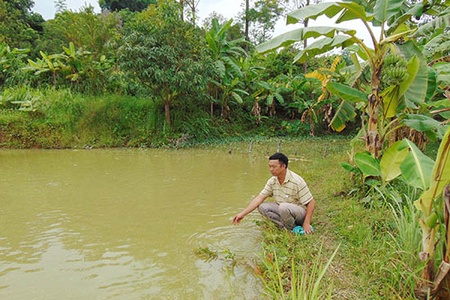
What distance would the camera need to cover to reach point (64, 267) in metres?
3.60

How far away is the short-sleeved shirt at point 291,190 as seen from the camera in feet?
13.4

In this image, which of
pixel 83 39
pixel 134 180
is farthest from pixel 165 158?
pixel 83 39

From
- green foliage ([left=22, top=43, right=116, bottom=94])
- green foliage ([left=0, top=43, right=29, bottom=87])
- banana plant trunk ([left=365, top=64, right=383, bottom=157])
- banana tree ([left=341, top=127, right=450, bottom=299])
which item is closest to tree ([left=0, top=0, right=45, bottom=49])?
green foliage ([left=0, top=43, right=29, bottom=87])

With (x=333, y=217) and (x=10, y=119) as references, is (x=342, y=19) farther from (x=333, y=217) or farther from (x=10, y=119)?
(x=10, y=119)

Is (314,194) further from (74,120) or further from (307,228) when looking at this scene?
(74,120)

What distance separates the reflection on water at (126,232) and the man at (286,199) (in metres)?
A: 0.43

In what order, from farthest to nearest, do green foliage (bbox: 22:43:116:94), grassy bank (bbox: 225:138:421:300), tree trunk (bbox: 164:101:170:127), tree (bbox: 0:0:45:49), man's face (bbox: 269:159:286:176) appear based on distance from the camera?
tree (bbox: 0:0:45:49)
green foliage (bbox: 22:43:116:94)
tree trunk (bbox: 164:101:170:127)
man's face (bbox: 269:159:286:176)
grassy bank (bbox: 225:138:421:300)

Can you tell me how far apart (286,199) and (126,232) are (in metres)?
2.04

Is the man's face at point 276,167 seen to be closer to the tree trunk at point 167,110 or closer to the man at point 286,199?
the man at point 286,199

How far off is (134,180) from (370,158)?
16.0ft

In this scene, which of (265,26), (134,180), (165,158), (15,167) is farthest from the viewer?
(265,26)

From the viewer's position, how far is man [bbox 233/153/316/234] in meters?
3.95

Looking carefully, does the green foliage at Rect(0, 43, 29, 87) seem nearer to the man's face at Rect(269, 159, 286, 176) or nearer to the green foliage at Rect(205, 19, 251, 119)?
the green foliage at Rect(205, 19, 251, 119)

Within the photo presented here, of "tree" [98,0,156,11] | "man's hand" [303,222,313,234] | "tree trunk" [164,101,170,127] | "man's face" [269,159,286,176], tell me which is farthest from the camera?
"tree" [98,0,156,11]
